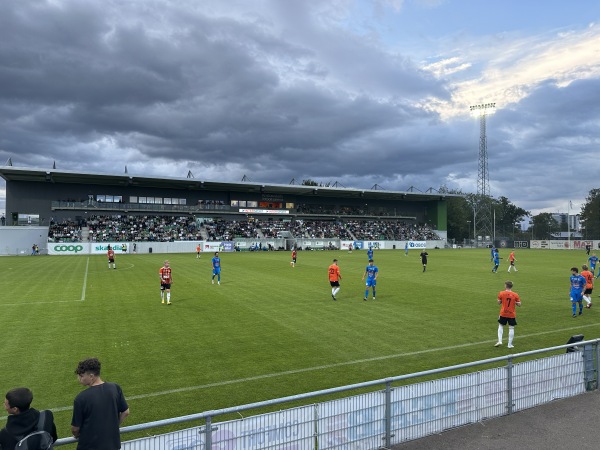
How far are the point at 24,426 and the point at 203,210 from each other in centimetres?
7343

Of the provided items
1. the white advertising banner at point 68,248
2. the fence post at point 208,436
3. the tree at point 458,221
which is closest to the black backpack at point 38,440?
the fence post at point 208,436

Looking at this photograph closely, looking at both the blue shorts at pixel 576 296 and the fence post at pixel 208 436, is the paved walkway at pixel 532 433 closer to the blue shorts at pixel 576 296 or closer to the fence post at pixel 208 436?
the fence post at pixel 208 436

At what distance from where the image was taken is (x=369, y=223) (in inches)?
3556

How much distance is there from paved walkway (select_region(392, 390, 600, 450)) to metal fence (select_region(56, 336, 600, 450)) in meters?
0.14

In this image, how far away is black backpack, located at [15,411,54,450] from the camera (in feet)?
12.9

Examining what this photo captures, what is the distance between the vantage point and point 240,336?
41.6 feet

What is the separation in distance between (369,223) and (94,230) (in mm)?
52835

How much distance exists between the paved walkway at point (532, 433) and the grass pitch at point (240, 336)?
2676 mm

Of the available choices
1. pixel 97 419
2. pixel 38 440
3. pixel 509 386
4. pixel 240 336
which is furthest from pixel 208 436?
pixel 240 336

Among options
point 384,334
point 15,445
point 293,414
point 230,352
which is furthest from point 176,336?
point 15,445

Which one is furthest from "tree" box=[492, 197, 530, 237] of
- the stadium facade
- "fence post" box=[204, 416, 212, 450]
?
"fence post" box=[204, 416, 212, 450]

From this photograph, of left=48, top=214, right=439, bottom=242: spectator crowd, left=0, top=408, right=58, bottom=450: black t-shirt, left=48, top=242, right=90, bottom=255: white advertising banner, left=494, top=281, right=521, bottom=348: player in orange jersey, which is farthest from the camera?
left=48, top=214, right=439, bottom=242: spectator crowd

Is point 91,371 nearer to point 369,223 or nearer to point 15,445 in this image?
point 15,445

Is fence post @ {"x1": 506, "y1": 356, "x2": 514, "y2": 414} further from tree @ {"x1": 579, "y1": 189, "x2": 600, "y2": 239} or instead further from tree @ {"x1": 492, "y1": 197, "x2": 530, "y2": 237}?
tree @ {"x1": 492, "y1": 197, "x2": 530, "y2": 237}
